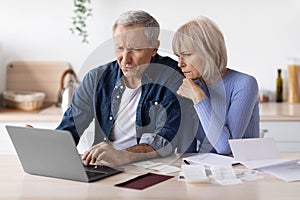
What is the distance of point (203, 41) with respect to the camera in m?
2.14

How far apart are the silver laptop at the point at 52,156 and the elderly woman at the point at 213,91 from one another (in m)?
0.46

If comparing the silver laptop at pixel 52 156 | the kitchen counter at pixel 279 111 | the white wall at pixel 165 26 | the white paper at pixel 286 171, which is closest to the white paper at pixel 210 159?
the white paper at pixel 286 171

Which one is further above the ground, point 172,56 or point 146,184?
point 172,56

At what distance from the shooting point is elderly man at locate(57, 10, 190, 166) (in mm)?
2057

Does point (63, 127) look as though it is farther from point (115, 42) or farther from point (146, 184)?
point (146, 184)

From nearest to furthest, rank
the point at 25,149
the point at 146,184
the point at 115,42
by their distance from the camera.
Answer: the point at 146,184, the point at 25,149, the point at 115,42

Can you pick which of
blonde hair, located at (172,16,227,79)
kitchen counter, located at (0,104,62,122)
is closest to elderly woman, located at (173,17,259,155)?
blonde hair, located at (172,16,227,79)

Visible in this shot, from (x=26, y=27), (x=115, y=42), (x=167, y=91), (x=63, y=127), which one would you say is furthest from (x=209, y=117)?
(x=26, y=27)

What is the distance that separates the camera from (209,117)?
6.89 feet

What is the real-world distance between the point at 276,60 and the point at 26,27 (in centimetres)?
161

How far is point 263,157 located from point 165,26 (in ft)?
5.98

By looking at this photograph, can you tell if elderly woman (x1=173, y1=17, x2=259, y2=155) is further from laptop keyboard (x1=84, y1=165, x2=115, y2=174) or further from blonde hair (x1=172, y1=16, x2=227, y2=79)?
laptop keyboard (x1=84, y1=165, x2=115, y2=174)

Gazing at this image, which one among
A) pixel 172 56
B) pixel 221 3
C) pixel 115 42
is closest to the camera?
pixel 115 42

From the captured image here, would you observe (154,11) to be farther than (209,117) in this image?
Yes
